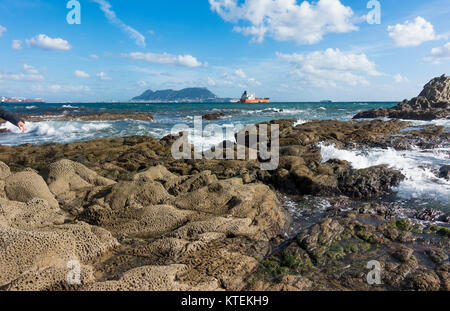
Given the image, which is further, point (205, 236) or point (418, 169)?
point (418, 169)

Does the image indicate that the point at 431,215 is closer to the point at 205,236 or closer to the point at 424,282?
the point at 424,282

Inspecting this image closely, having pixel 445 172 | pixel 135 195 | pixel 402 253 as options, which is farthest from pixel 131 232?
pixel 445 172

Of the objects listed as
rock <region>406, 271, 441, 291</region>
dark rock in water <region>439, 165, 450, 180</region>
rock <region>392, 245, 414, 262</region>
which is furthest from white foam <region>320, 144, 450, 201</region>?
rock <region>406, 271, 441, 291</region>

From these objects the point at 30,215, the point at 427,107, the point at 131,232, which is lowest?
the point at 131,232

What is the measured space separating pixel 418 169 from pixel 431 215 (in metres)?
3.41

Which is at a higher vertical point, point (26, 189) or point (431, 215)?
point (26, 189)

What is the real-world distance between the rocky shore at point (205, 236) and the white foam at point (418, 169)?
51 centimetres

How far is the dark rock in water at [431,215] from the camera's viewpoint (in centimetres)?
621

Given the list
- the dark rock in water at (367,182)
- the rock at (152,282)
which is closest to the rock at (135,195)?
the rock at (152,282)

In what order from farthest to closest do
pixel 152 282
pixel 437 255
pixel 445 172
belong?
pixel 445 172 → pixel 437 255 → pixel 152 282

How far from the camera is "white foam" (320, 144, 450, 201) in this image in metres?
7.82

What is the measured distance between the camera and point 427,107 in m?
34.8

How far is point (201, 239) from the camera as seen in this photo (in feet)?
14.1

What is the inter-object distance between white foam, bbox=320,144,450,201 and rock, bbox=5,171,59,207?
863cm
